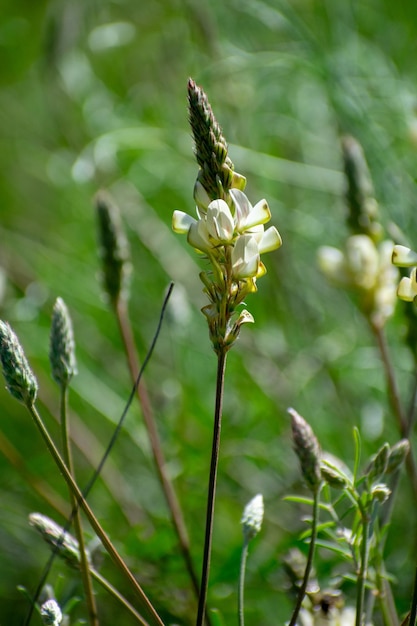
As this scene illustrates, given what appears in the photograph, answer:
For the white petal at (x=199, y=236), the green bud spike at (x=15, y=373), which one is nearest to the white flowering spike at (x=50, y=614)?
the green bud spike at (x=15, y=373)

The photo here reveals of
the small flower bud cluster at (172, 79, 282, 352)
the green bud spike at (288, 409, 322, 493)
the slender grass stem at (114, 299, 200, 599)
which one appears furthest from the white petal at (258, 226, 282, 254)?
the slender grass stem at (114, 299, 200, 599)

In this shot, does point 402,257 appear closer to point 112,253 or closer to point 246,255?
point 246,255

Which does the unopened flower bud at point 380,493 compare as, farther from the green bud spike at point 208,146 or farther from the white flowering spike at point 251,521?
the green bud spike at point 208,146

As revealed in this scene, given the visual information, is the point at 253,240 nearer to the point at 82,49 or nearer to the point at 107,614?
the point at 107,614

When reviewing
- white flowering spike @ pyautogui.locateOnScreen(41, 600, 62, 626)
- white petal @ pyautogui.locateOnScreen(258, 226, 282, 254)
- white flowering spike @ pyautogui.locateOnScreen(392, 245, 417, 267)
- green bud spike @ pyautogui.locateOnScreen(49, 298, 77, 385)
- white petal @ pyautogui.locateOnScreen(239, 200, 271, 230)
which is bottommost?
white flowering spike @ pyautogui.locateOnScreen(41, 600, 62, 626)

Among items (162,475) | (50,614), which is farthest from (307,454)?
(162,475)

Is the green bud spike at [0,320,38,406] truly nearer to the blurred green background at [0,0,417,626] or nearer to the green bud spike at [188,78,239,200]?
the green bud spike at [188,78,239,200]
